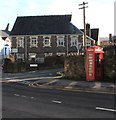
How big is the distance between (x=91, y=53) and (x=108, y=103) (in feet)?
22.9

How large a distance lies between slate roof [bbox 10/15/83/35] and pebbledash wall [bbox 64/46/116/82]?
21.2 m

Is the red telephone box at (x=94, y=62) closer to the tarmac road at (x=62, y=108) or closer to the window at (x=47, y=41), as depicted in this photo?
the tarmac road at (x=62, y=108)

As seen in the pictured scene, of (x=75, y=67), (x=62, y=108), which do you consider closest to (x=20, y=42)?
(x=75, y=67)

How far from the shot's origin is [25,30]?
41.1 meters

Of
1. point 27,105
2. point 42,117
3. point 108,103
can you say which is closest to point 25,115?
point 42,117

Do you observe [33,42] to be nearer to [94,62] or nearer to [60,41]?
[60,41]

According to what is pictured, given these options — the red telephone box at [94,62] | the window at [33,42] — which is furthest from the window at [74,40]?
the red telephone box at [94,62]

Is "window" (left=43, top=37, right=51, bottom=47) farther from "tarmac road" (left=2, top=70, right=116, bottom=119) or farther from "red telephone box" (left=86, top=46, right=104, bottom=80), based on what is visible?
"tarmac road" (left=2, top=70, right=116, bottom=119)

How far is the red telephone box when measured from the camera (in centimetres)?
1526

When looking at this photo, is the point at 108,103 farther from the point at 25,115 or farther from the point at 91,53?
the point at 91,53

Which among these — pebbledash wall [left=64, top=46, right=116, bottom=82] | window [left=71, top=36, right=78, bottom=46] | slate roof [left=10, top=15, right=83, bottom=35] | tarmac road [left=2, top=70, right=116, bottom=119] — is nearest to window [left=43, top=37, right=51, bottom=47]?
slate roof [left=10, top=15, right=83, bottom=35]

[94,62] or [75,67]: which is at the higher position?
[94,62]

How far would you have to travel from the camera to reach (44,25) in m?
41.4

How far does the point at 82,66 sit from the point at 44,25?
1022 inches
